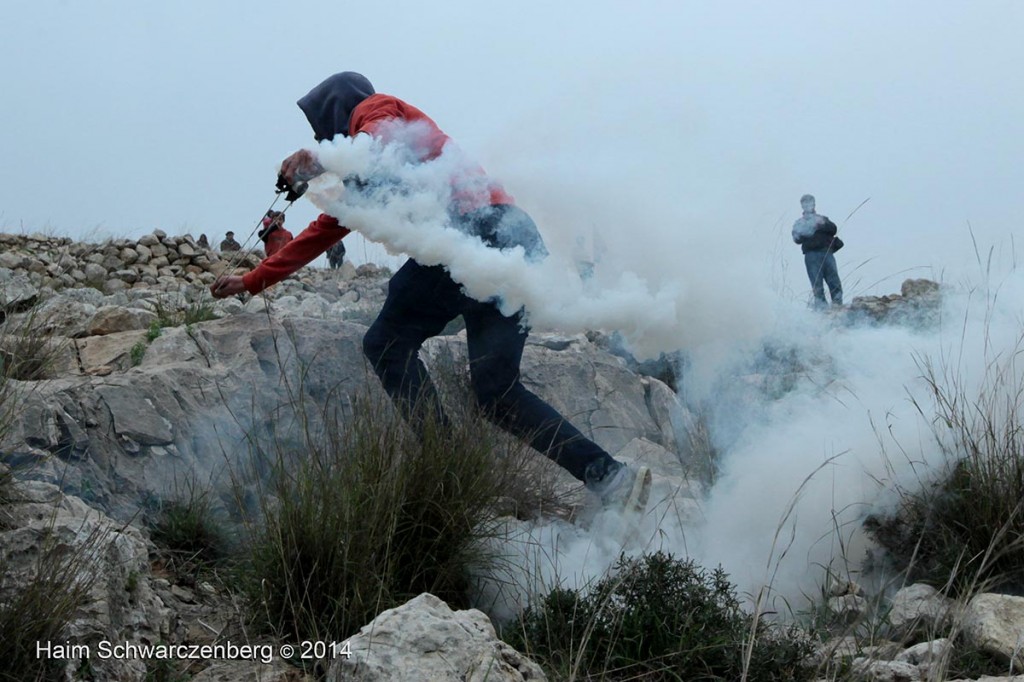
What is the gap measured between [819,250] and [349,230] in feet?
11.7

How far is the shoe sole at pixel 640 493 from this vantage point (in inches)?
147

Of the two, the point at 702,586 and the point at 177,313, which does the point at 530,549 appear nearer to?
the point at 702,586

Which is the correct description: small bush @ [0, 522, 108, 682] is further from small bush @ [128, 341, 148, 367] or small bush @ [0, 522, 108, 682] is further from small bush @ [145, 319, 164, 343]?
small bush @ [145, 319, 164, 343]

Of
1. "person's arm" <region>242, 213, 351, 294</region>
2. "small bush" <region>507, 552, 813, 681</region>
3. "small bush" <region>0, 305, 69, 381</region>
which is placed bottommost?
"small bush" <region>507, 552, 813, 681</region>

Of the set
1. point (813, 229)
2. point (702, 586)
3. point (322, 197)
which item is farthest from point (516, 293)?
point (813, 229)

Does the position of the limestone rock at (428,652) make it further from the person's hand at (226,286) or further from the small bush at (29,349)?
the person's hand at (226,286)

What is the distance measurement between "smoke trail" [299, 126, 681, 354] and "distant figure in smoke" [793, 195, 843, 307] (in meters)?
1.92

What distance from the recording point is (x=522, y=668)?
2430mm

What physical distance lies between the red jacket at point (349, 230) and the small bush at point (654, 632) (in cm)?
166

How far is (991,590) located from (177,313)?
4.05 m

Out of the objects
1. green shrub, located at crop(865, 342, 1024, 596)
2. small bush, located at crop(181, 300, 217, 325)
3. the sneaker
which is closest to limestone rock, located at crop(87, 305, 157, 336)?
small bush, located at crop(181, 300, 217, 325)

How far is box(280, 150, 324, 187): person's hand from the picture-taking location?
396 centimetres

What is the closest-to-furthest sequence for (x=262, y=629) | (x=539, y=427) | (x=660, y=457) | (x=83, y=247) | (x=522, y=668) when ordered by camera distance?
(x=522, y=668), (x=262, y=629), (x=539, y=427), (x=660, y=457), (x=83, y=247)

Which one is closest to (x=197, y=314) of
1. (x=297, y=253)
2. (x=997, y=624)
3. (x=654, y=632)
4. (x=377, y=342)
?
(x=297, y=253)
